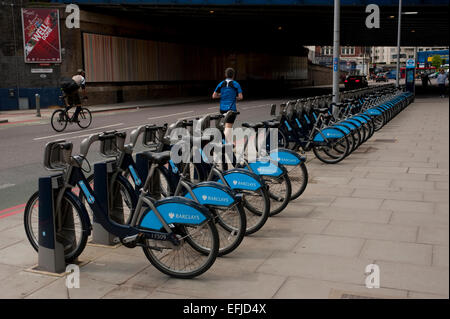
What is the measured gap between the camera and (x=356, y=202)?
6578 mm

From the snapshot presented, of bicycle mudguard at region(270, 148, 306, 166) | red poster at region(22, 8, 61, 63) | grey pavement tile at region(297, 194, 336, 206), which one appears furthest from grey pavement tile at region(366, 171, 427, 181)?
red poster at region(22, 8, 61, 63)

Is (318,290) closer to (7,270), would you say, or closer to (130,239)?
(130,239)

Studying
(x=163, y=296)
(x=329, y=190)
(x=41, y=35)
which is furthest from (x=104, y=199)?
(x=41, y=35)

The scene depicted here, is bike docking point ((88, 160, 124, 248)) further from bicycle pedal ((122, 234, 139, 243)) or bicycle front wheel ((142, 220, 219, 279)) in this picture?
bicycle front wheel ((142, 220, 219, 279))

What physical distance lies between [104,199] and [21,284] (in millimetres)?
1056

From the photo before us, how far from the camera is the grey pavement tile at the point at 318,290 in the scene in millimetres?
3715

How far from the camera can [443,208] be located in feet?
6.16

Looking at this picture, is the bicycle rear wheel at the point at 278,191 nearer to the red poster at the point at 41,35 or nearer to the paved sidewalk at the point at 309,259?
the paved sidewalk at the point at 309,259

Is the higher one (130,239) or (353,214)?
(130,239)

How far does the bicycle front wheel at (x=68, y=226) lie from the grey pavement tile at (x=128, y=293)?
690mm

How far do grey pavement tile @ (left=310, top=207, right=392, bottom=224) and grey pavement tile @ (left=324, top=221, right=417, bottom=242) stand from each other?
7.0 inches

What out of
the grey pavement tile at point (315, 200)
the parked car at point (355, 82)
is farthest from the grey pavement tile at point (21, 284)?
the parked car at point (355, 82)

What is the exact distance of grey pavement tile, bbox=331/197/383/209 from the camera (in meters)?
6.37
